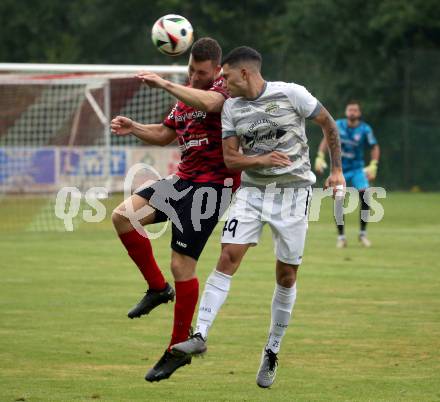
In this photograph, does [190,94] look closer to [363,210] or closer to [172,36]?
[172,36]

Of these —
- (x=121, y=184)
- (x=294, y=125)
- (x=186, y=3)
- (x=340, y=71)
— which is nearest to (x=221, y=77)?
(x=294, y=125)

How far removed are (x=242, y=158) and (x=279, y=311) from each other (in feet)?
4.85

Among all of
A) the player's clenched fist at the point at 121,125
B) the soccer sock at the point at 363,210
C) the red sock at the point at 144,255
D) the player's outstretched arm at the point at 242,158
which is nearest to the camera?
the player's outstretched arm at the point at 242,158

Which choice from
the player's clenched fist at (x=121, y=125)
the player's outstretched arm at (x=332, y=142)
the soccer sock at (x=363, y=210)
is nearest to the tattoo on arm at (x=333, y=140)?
the player's outstretched arm at (x=332, y=142)

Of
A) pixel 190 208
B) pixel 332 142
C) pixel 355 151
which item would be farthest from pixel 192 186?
pixel 355 151

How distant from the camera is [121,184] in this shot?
96.1ft

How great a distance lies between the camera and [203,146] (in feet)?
28.3

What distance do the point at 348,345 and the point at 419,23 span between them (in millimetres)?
30382

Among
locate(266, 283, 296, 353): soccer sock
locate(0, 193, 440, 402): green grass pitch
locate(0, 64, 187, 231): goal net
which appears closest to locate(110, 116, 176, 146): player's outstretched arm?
locate(266, 283, 296, 353): soccer sock

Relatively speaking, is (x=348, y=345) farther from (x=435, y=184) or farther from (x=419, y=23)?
(x=419, y=23)

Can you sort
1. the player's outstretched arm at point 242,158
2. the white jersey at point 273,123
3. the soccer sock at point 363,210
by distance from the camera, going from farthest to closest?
the soccer sock at point 363,210 → the white jersey at point 273,123 → the player's outstretched arm at point 242,158

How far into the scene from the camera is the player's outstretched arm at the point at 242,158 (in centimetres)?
819

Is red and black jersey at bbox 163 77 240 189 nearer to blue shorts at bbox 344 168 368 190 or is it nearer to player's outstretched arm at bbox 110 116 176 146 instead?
player's outstretched arm at bbox 110 116 176 146

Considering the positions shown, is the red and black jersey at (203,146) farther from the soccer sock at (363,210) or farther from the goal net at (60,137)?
the goal net at (60,137)
